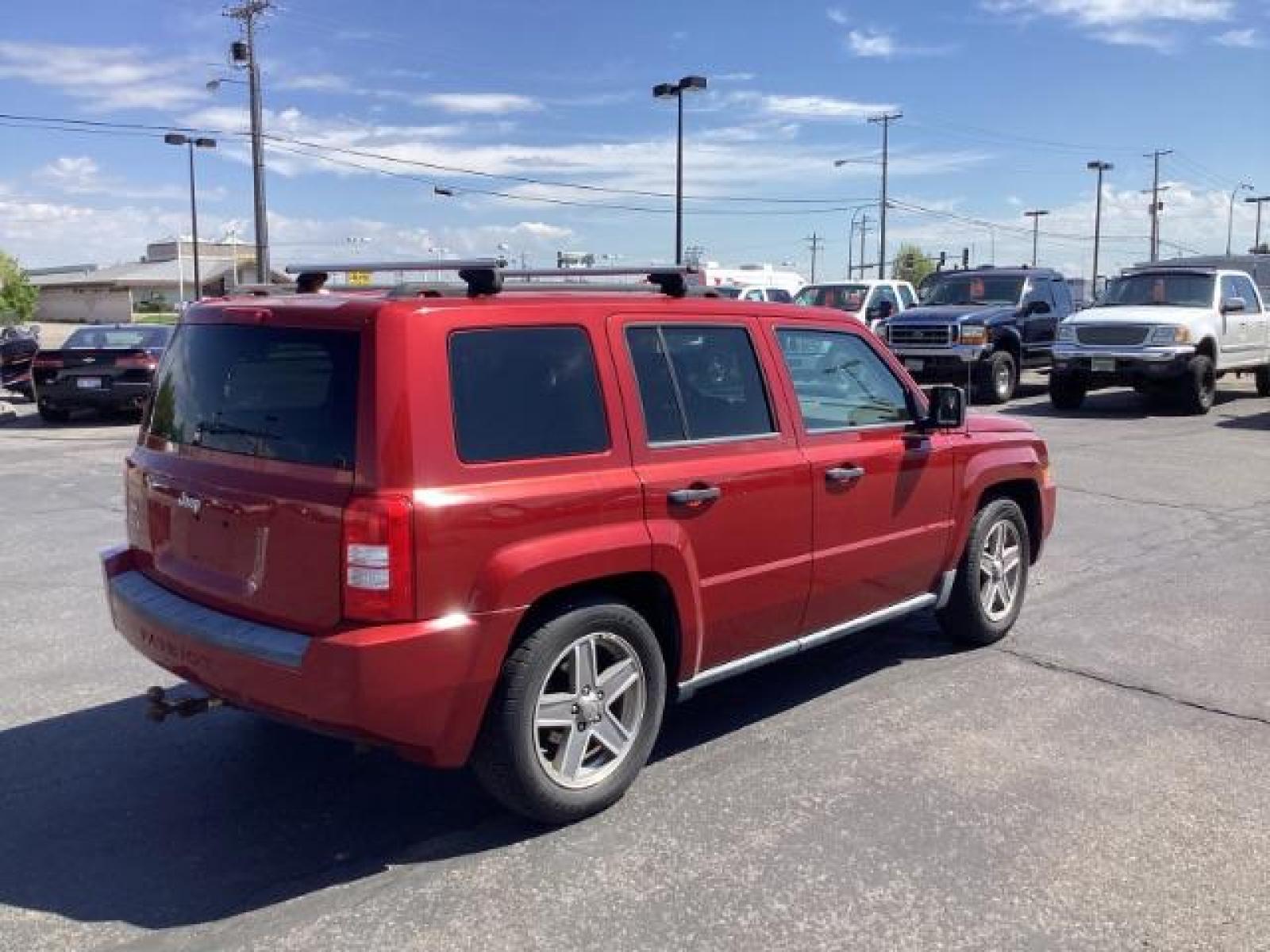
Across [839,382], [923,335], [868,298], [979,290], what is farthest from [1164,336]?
[839,382]

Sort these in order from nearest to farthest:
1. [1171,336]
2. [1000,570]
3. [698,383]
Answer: [698,383], [1000,570], [1171,336]

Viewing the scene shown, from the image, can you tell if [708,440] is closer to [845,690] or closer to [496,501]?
[496,501]

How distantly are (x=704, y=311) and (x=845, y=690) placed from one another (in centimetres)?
188

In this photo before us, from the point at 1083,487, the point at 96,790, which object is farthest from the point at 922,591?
the point at 1083,487

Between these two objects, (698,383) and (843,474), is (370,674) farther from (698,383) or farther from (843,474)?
(843,474)

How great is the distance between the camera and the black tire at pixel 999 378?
1853 cm

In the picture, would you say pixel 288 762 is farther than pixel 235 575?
Yes

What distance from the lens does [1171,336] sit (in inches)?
669

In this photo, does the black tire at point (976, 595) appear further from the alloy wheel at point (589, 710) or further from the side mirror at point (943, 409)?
the alloy wheel at point (589, 710)

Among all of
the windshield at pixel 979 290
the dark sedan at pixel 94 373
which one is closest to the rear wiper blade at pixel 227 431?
the dark sedan at pixel 94 373

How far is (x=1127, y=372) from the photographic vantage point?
17.2 metres

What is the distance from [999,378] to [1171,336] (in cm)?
274

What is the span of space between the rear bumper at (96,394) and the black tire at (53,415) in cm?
26

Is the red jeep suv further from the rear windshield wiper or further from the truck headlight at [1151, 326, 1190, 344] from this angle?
the truck headlight at [1151, 326, 1190, 344]
